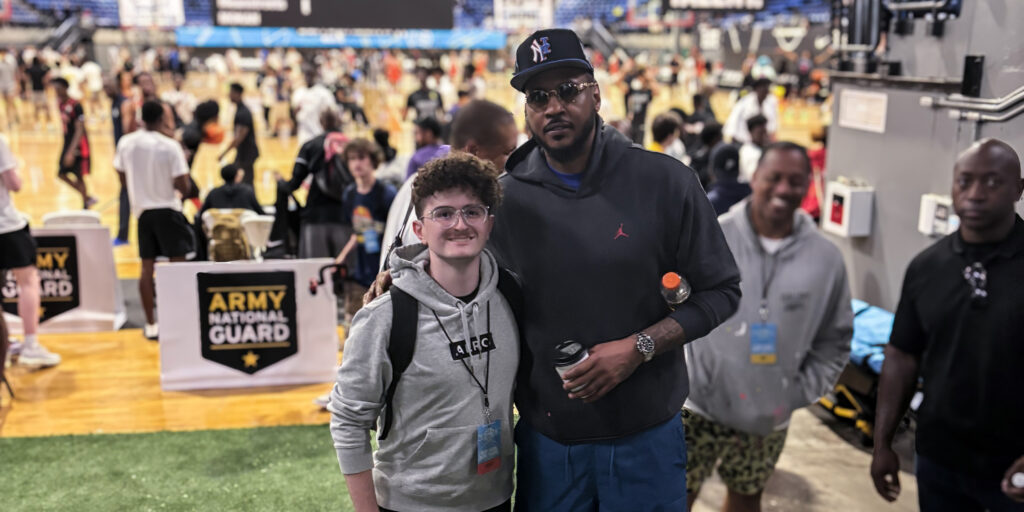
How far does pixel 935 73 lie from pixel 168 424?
5059 millimetres

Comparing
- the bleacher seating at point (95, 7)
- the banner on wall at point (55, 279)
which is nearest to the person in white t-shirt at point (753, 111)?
the banner on wall at point (55, 279)

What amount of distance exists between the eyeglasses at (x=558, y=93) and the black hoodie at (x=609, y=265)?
13 cm

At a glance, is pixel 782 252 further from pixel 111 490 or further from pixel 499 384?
pixel 111 490

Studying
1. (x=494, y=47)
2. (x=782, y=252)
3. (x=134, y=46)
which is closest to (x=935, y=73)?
(x=782, y=252)

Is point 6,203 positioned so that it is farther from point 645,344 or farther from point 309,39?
point 309,39

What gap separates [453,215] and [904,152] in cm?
426

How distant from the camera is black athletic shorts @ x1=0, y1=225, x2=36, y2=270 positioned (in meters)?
5.96

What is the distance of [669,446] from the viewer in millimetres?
2379

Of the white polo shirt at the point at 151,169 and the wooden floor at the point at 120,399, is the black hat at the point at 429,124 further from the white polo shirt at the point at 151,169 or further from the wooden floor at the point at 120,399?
the wooden floor at the point at 120,399

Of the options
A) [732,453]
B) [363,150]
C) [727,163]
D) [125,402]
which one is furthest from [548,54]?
[125,402]

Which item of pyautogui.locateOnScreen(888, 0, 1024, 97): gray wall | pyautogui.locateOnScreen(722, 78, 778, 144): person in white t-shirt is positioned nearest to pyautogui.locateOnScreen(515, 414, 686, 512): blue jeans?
pyautogui.locateOnScreen(888, 0, 1024, 97): gray wall

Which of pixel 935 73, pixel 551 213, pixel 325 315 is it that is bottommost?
pixel 325 315

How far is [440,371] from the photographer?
2256 millimetres

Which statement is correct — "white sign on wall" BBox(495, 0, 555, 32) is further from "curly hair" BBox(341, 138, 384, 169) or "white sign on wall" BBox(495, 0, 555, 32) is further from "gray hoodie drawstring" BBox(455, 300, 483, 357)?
"gray hoodie drawstring" BBox(455, 300, 483, 357)
